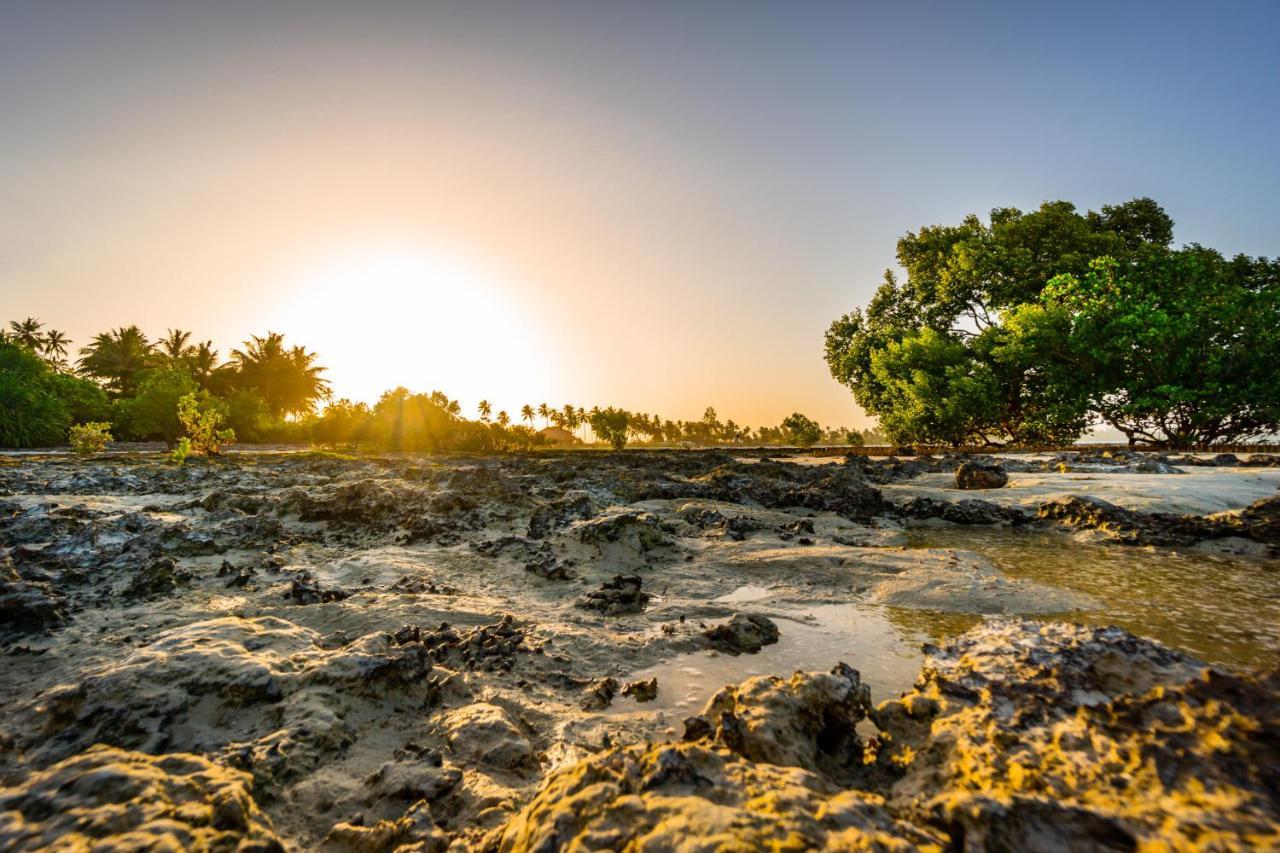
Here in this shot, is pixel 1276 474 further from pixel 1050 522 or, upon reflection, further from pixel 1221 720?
pixel 1221 720

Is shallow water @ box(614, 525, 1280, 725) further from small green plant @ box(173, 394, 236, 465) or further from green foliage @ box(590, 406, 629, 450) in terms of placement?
green foliage @ box(590, 406, 629, 450)

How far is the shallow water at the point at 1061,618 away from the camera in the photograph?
3.60 meters

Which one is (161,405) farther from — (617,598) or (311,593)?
(617,598)

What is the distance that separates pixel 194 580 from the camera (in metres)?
5.53

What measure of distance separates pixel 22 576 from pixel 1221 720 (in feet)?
28.5

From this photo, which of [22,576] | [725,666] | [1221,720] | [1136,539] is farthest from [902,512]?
[22,576]

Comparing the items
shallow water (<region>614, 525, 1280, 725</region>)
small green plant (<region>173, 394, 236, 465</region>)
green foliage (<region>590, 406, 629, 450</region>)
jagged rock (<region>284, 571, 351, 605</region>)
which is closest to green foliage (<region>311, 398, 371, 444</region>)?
small green plant (<region>173, 394, 236, 465</region>)

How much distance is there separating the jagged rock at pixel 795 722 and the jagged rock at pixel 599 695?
2.71ft

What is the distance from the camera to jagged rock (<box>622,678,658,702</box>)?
134 inches

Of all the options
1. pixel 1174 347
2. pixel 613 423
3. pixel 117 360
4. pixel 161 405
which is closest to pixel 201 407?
pixel 161 405

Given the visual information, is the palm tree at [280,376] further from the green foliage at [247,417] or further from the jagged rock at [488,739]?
the jagged rock at [488,739]

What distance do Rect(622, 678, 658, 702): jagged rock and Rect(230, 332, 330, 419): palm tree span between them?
71275 mm

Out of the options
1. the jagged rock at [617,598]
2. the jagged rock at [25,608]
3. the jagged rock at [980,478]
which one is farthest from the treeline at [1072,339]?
the jagged rock at [25,608]

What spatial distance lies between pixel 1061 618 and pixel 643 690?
12.9ft
